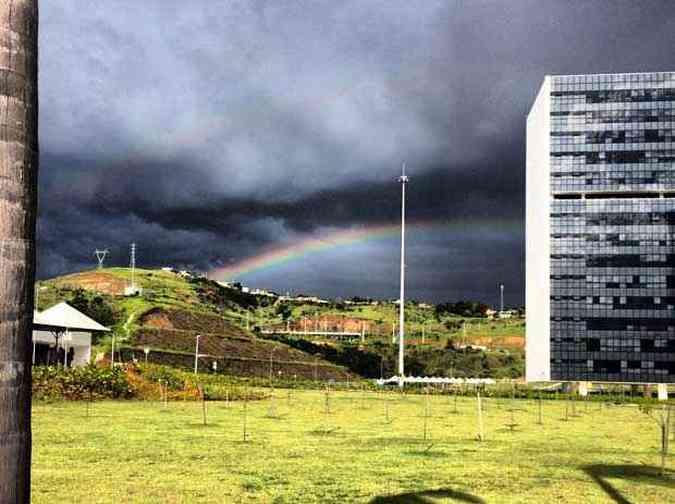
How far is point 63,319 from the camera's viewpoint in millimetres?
61156

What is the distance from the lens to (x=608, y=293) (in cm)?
10938

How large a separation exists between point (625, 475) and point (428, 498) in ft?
21.7

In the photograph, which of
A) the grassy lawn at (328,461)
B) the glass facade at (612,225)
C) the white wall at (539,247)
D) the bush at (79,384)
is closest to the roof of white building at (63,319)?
the bush at (79,384)

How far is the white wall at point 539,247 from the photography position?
11081cm

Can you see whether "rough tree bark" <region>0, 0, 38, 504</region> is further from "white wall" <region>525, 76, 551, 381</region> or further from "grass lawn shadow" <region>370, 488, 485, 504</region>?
"white wall" <region>525, 76, 551, 381</region>

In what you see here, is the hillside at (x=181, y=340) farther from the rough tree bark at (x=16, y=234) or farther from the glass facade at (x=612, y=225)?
the rough tree bark at (x=16, y=234)

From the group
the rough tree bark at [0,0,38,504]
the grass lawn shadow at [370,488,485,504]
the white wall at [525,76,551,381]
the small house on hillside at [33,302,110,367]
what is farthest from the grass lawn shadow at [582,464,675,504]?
the white wall at [525,76,551,381]

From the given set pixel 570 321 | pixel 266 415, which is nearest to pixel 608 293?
pixel 570 321

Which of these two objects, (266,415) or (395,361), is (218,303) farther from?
(266,415)

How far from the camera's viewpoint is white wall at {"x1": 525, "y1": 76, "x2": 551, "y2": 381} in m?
111

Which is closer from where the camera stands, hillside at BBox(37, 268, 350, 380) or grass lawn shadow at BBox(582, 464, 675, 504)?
grass lawn shadow at BBox(582, 464, 675, 504)

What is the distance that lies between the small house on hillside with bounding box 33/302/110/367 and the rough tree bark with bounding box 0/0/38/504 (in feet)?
159

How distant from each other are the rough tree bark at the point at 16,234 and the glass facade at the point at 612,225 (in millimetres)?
108656

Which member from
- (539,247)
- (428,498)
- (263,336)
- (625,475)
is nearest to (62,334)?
(625,475)
